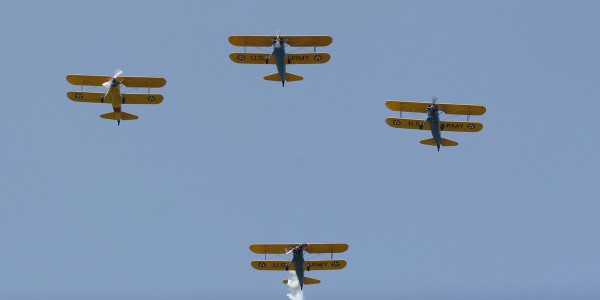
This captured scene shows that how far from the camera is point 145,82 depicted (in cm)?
5425

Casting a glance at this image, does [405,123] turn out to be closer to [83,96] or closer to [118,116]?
[118,116]

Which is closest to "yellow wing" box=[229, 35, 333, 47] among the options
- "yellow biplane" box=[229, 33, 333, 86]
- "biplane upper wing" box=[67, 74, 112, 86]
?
"yellow biplane" box=[229, 33, 333, 86]

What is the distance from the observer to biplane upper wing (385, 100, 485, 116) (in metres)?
56.5

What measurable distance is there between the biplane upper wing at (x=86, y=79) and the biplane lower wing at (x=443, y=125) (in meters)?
19.1

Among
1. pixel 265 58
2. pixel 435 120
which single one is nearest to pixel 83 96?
pixel 265 58

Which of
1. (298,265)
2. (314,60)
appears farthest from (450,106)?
(298,265)

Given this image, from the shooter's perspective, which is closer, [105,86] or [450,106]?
Answer: [105,86]

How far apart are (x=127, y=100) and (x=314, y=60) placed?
12.8 metres

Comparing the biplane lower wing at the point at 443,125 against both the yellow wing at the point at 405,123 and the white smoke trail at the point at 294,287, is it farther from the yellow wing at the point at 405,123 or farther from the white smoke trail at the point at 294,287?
the white smoke trail at the point at 294,287

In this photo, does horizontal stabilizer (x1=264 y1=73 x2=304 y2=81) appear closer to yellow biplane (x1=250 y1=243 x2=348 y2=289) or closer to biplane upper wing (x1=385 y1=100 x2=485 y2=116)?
biplane upper wing (x1=385 y1=100 x2=485 y2=116)

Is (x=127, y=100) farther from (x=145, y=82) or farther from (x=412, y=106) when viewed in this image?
(x=412, y=106)

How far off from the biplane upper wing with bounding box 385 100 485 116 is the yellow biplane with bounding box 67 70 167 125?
15.8 m

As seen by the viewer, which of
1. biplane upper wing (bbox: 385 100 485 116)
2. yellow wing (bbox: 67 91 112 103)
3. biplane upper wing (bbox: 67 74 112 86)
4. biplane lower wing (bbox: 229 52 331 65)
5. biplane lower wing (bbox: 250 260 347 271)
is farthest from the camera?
biplane lower wing (bbox: 250 260 347 271)

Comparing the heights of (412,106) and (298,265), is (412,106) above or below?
above
